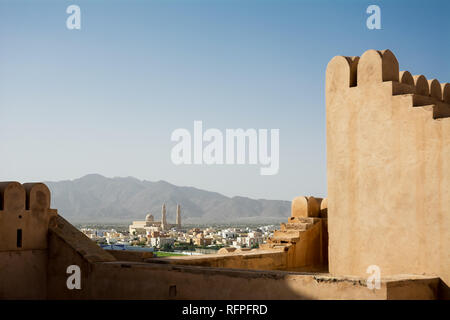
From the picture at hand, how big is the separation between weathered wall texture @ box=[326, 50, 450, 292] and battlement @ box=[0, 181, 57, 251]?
481cm

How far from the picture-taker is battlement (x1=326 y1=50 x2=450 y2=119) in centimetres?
782

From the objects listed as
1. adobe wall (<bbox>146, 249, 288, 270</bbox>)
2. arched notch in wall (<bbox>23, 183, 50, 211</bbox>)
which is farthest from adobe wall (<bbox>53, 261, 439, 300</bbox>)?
arched notch in wall (<bbox>23, 183, 50, 211</bbox>)

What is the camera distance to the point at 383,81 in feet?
26.2

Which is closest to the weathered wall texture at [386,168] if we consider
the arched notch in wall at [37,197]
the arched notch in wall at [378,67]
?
the arched notch in wall at [378,67]

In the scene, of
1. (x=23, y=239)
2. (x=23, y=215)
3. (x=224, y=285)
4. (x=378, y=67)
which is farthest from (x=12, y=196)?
(x=378, y=67)

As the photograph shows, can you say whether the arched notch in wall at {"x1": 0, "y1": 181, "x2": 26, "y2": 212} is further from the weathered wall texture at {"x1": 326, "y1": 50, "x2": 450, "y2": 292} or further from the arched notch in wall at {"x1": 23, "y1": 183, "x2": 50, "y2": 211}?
the weathered wall texture at {"x1": 326, "y1": 50, "x2": 450, "y2": 292}

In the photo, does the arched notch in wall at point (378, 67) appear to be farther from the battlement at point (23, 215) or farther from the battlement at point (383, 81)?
the battlement at point (23, 215)

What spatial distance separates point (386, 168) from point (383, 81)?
130 cm

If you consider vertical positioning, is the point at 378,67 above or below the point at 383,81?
above

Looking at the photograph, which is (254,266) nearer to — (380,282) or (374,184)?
(374,184)

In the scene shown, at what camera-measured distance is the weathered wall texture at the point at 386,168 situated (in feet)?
23.1

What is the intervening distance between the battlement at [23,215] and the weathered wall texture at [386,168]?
4.81 meters

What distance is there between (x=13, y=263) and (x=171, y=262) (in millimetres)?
2539

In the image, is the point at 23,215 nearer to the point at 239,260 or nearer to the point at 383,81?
the point at 239,260
